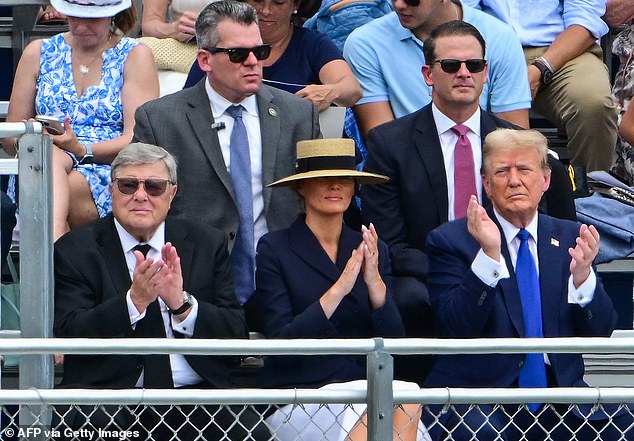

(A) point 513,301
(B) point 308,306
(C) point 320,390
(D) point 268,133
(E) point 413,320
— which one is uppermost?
(C) point 320,390

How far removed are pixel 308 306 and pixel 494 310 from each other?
712 mm

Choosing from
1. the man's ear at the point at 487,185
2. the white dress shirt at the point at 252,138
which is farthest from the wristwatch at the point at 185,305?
the man's ear at the point at 487,185

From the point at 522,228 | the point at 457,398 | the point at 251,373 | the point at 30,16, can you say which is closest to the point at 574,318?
the point at 522,228

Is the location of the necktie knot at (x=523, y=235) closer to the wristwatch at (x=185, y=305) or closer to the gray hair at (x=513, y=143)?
the gray hair at (x=513, y=143)

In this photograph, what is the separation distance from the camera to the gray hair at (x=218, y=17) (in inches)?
254

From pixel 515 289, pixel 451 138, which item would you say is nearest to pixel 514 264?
pixel 515 289

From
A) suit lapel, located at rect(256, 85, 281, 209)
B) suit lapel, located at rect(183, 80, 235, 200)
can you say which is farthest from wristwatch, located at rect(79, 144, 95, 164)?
suit lapel, located at rect(256, 85, 281, 209)

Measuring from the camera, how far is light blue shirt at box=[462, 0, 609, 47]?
802 cm

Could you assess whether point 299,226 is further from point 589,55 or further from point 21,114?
point 589,55

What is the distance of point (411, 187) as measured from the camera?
20.7ft

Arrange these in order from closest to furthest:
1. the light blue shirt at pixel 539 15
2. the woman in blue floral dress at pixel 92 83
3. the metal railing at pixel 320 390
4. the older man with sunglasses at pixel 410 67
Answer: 1. the metal railing at pixel 320 390
2. the woman in blue floral dress at pixel 92 83
3. the older man with sunglasses at pixel 410 67
4. the light blue shirt at pixel 539 15

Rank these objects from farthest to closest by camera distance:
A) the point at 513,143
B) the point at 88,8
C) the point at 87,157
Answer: the point at 88,8 < the point at 87,157 < the point at 513,143

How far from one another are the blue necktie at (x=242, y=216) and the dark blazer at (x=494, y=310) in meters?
0.82

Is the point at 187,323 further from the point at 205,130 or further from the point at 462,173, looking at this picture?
the point at 462,173
